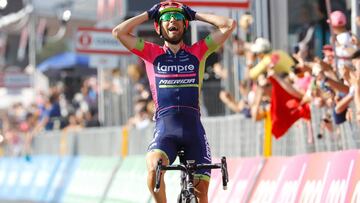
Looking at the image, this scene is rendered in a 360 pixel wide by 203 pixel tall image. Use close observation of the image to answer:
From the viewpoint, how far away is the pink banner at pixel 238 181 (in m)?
13.9

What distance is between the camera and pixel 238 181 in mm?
14328

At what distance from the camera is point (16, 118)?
35469 millimetres

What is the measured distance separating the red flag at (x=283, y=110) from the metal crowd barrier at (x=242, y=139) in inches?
3.8

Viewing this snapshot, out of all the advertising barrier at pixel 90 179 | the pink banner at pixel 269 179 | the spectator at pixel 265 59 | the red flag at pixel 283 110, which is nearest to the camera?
the pink banner at pixel 269 179

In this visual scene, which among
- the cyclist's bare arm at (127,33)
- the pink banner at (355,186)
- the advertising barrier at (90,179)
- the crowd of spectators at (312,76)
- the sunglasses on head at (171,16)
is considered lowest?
the advertising barrier at (90,179)

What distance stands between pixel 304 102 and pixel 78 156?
958 centimetres

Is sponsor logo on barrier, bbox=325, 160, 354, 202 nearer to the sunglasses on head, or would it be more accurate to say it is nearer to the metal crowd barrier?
the metal crowd barrier

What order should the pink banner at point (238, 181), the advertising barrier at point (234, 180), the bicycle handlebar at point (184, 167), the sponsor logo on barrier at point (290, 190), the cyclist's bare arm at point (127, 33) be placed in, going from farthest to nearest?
the pink banner at point (238, 181) < the sponsor logo on barrier at point (290, 190) < the advertising barrier at point (234, 180) < the cyclist's bare arm at point (127, 33) < the bicycle handlebar at point (184, 167)

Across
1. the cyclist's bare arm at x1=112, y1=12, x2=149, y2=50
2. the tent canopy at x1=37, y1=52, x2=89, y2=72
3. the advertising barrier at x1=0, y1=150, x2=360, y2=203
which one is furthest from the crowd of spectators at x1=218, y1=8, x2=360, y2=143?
the tent canopy at x1=37, y1=52, x2=89, y2=72

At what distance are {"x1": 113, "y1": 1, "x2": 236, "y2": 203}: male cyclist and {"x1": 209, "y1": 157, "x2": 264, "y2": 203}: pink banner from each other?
137 inches

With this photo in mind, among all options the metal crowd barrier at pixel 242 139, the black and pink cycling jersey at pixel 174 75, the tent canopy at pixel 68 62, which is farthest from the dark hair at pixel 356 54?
the tent canopy at pixel 68 62

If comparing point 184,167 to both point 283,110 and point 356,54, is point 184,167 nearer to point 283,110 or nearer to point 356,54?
point 356,54

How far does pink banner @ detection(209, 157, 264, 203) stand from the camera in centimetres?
1395

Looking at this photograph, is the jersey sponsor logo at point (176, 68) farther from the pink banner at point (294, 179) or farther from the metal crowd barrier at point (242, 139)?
the metal crowd barrier at point (242, 139)
